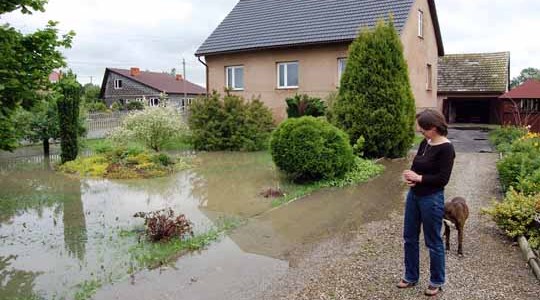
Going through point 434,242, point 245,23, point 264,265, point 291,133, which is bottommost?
point 264,265

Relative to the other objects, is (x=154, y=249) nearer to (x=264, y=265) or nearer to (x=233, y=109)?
(x=264, y=265)

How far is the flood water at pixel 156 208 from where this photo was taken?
453cm

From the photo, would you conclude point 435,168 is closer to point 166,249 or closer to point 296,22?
point 166,249

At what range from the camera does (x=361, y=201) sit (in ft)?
26.0

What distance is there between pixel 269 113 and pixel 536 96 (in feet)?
50.0

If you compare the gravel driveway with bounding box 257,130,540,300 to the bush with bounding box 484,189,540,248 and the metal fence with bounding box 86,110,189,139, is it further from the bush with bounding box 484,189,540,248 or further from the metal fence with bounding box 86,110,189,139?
the metal fence with bounding box 86,110,189,139

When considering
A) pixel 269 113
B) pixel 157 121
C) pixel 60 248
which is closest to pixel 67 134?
pixel 157 121

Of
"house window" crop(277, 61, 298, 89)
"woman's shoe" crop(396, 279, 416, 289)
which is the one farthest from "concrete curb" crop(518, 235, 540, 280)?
"house window" crop(277, 61, 298, 89)

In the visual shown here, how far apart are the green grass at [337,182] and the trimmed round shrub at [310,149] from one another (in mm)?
214

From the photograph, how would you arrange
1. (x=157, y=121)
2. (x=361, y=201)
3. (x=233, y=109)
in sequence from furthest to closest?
1. (x=233, y=109)
2. (x=157, y=121)
3. (x=361, y=201)

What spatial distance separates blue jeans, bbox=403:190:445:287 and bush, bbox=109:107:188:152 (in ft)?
35.6

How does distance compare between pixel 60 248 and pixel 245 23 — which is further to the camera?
pixel 245 23

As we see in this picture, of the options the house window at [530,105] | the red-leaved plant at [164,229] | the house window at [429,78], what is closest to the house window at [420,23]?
the house window at [429,78]

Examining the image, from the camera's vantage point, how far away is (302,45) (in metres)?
Result: 19.2
